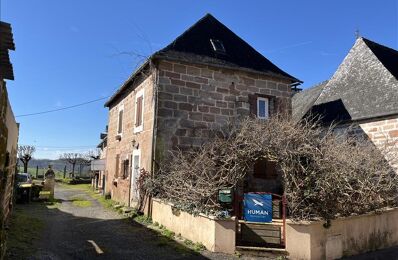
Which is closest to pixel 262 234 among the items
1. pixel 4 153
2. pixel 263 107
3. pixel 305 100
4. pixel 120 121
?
pixel 4 153

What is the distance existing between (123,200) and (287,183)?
8270 millimetres

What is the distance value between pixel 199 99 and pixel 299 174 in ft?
17.7

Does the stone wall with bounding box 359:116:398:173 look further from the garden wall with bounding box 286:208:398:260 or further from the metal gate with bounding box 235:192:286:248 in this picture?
the metal gate with bounding box 235:192:286:248

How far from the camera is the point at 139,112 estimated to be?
508 inches

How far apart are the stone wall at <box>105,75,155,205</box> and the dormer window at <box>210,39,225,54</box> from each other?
2847 mm

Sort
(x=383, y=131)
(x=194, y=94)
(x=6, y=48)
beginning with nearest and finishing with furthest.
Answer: (x=6, y=48) < (x=194, y=94) < (x=383, y=131)

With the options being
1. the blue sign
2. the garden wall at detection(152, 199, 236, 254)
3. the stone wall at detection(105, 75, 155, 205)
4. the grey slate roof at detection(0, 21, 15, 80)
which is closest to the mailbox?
the blue sign

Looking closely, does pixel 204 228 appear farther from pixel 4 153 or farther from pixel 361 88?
pixel 361 88

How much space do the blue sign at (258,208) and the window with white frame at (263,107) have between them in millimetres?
6030

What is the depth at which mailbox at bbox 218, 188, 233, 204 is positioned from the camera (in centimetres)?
748

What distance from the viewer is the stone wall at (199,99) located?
11211mm

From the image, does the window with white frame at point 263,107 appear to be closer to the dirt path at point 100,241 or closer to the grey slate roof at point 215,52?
the grey slate roof at point 215,52

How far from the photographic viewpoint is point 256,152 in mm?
8500

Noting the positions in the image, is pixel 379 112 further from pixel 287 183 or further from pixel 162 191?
pixel 162 191
